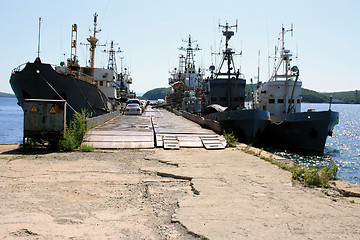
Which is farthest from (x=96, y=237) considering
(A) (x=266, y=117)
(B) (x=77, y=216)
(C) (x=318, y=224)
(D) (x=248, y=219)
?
(A) (x=266, y=117)

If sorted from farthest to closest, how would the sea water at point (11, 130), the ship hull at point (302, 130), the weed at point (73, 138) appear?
the sea water at point (11, 130) < the ship hull at point (302, 130) < the weed at point (73, 138)

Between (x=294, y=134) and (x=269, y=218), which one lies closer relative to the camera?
(x=269, y=218)

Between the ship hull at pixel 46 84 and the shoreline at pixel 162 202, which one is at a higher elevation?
the ship hull at pixel 46 84

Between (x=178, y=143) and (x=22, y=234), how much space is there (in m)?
9.07

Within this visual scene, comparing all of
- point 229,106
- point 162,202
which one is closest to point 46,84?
point 229,106

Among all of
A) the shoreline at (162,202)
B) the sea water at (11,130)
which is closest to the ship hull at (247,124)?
the shoreline at (162,202)

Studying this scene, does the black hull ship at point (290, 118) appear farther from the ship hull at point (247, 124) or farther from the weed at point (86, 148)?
the weed at point (86, 148)

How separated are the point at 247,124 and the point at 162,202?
52.2 ft

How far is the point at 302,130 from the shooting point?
2308cm

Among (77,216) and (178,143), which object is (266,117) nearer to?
(178,143)

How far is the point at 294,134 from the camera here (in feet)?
77.9

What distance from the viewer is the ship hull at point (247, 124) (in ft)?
68.4

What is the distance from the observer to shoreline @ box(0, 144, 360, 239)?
4.59m

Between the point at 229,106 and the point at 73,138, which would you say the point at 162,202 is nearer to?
the point at 73,138
